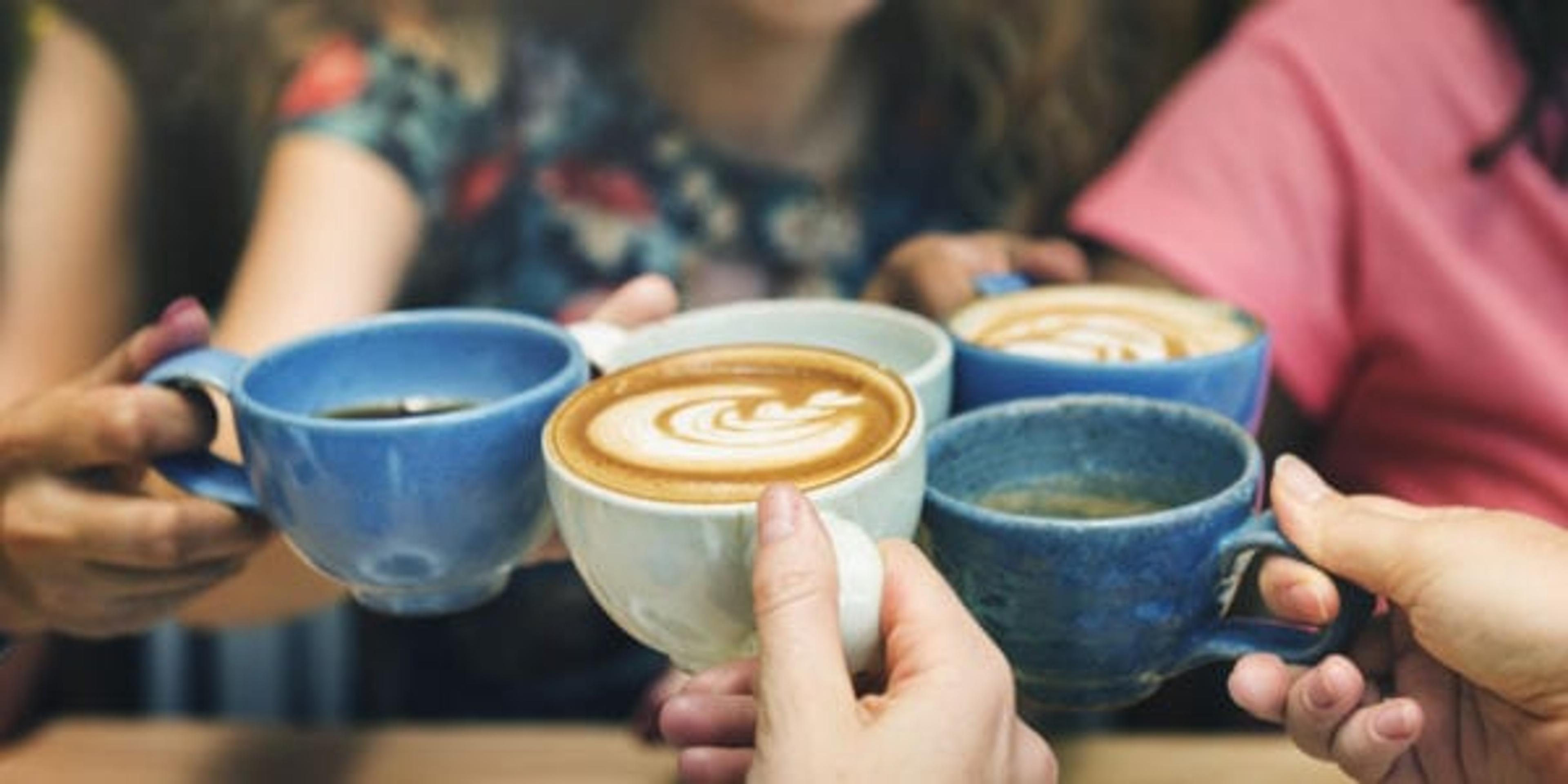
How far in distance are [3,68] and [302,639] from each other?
0.27 m

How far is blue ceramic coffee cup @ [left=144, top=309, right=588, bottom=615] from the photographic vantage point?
0.38 metres

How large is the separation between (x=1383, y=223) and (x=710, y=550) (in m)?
0.44

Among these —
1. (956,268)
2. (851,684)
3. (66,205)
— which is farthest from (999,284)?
(66,205)

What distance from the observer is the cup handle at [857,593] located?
0.32m

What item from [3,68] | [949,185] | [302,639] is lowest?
[302,639]

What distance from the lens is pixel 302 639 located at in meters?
0.69

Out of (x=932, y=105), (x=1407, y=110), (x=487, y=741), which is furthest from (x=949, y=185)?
(x=487, y=741)

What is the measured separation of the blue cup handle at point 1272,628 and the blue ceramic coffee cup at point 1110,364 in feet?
0.23

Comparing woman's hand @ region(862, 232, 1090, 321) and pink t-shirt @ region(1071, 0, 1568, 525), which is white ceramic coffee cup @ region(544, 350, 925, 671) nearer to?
woman's hand @ region(862, 232, 1090, 321)

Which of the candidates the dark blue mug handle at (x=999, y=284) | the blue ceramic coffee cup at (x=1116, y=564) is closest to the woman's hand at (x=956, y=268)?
the dark blue mug handle at (x=999, y=284)

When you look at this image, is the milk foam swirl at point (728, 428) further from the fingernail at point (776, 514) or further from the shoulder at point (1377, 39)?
the shoulder at point (1377, 39)

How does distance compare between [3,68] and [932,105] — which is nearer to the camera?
[3,68]

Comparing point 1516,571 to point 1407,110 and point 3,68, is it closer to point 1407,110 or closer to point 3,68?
point 1407,110

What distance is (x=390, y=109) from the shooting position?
26.9 inches
